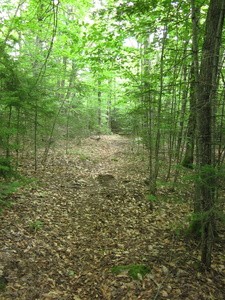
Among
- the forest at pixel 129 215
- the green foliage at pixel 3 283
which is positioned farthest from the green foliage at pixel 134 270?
the green foliage at pixel 3 283

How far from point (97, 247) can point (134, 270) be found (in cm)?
112

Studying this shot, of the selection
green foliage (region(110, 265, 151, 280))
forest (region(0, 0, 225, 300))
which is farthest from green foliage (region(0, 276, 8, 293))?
green foliage (region(110, 265, 151, 280))

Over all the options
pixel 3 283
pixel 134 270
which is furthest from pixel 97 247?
pixel 3 283

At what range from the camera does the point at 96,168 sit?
10336 mm

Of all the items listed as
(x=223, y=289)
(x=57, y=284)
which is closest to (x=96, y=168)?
(x=57, y=284)

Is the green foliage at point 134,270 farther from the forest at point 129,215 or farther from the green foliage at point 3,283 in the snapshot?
the green foliage at point 3,283

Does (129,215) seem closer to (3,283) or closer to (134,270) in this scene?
(134,270)

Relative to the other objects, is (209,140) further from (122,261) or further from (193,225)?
(122,261)

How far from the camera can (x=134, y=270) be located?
3637 millimetres

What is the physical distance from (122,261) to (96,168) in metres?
6.60

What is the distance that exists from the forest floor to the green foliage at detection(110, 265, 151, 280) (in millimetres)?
42

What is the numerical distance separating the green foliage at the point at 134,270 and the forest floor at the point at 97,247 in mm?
42

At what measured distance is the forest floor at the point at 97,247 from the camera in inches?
127

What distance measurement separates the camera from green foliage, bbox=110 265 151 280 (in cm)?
353
